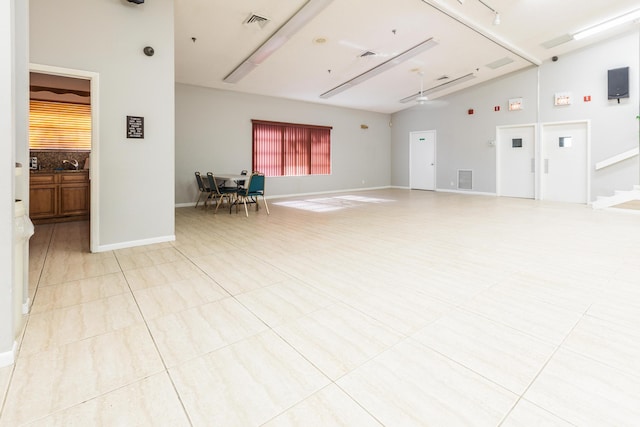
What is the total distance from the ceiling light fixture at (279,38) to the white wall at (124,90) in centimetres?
196

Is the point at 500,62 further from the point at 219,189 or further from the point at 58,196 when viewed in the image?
the point at 58,196

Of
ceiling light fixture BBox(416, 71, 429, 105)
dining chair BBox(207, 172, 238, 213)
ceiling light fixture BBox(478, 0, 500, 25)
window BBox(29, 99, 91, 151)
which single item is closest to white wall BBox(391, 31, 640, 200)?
ceiling light fixture BBox(416, 71, 429, 105)

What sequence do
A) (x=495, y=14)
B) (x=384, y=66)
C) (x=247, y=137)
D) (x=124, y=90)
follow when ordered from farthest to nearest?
(x=247, y=137)
(x=384, y=66)
(x=495, y=14)
(x=124, y=90)

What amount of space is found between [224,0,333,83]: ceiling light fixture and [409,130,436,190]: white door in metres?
6.95

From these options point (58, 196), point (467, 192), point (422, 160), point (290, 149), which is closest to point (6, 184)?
point (58, 196)

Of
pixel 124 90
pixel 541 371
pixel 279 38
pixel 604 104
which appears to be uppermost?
pixel 279 38

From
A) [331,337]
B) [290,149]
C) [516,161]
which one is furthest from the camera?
[290,149]

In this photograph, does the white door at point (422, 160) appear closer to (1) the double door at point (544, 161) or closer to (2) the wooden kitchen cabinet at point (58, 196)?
(1) the double door at point (544, 161)

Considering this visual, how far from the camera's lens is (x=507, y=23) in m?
6.28

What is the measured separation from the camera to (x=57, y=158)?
615 cm

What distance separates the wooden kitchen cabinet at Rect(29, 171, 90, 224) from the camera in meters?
5.43

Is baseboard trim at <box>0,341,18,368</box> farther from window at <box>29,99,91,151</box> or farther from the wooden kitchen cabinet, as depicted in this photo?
window at <box>29,99,91,151</box>

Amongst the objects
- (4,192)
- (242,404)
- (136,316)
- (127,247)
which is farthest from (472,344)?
(127,247)

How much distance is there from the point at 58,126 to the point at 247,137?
416cm
